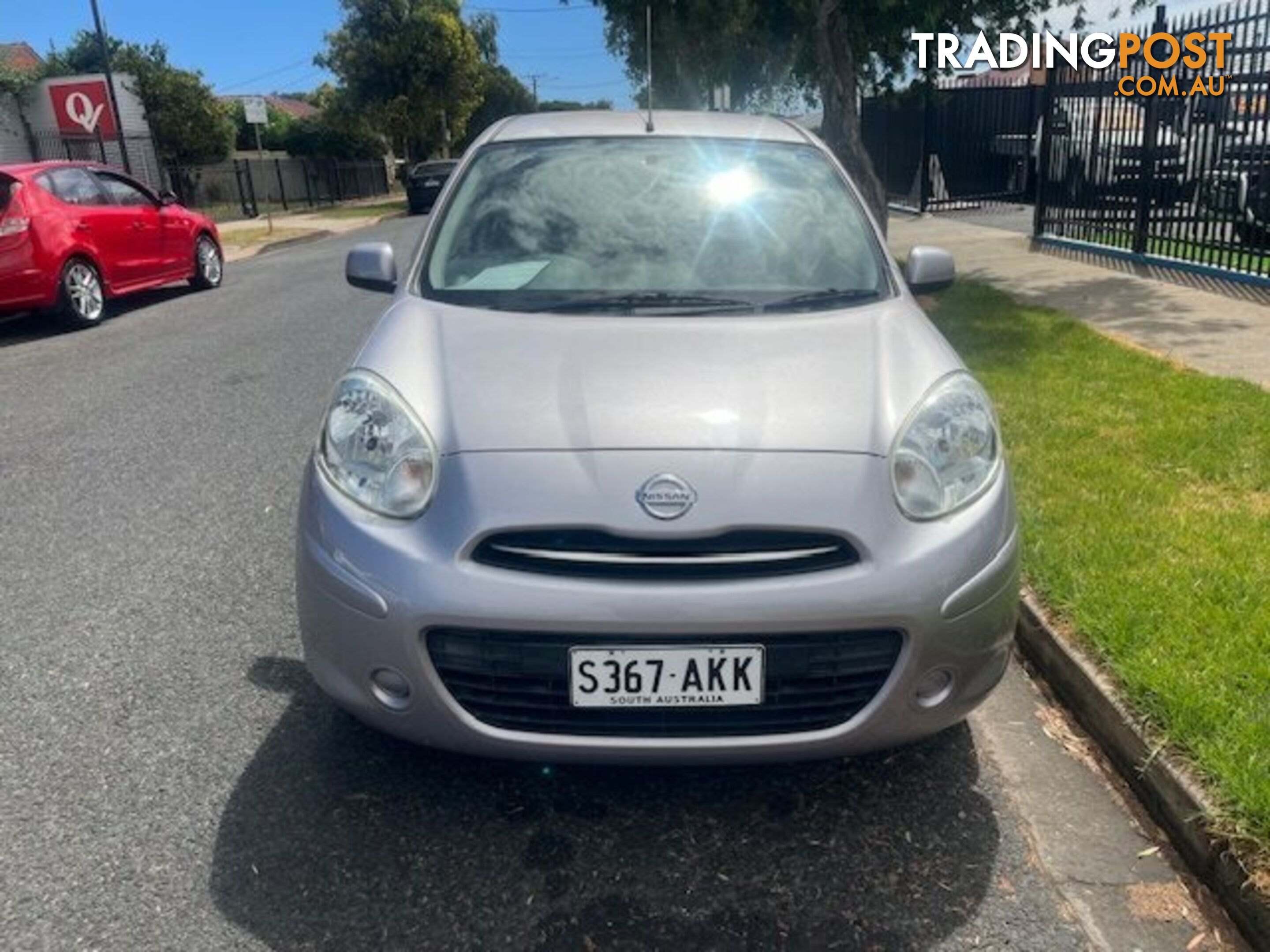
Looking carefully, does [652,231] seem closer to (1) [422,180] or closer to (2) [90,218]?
(2) [90,218]

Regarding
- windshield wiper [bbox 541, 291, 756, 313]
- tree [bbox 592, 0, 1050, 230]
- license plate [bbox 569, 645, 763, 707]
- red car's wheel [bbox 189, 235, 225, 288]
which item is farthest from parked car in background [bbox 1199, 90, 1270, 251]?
red car's wheel [bbox 189, 235, 225, 288]

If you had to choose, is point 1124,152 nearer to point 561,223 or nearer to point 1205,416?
point 1205,416

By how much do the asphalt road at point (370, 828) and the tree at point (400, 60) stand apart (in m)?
36.7

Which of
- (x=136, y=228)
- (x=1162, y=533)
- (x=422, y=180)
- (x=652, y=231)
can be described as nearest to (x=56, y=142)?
(x=422, y=180)

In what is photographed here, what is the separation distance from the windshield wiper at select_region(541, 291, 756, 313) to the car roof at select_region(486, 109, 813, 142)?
3.17ft

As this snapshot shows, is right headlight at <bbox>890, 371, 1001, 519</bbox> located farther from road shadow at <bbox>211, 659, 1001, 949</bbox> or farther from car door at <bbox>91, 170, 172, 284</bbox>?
car door at <bbox>91, 170, 172, 284</bbox>

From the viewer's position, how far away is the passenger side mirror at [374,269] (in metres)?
3.60

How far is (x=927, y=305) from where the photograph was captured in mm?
8922

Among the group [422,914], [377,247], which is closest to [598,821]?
[422,914]

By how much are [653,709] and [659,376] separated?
31.7 inches

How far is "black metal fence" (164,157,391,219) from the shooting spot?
103 ft

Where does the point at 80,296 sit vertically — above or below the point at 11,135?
below

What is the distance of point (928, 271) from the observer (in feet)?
11.9

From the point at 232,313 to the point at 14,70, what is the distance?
23.3 meters
